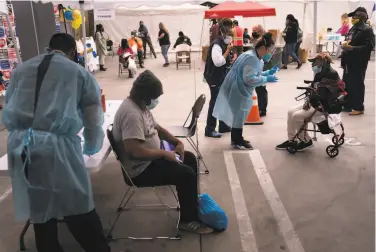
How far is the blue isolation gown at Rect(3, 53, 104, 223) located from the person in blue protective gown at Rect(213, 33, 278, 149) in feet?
7.49

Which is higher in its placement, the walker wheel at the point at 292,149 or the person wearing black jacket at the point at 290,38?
the person wearing black jacket at the point at 290,38

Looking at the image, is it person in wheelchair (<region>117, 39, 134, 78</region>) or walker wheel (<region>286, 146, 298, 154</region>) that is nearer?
walker wheel (<region>286, 146, 298, 154</region>)

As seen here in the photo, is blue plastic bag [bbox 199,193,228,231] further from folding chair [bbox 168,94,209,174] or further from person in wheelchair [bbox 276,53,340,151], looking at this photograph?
person in wheelchair [bbox 276,53,340,151]

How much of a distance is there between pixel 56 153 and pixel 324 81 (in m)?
3.18

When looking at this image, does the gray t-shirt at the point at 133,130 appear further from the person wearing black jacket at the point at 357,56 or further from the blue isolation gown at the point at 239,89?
the person wearing black jacket at the point at 357,56

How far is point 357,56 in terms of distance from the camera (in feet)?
17.9

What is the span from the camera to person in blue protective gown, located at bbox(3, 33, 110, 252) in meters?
2.01

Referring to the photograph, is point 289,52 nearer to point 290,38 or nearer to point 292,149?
point 290,38

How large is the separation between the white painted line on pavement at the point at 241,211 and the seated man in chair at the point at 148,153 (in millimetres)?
279

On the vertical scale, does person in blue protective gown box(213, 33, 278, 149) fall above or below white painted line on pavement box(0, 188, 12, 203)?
above

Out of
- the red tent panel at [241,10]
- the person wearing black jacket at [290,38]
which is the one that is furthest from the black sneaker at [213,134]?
the person wearing black jacket at [290,38]

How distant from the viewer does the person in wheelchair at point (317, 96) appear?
4.11 metres

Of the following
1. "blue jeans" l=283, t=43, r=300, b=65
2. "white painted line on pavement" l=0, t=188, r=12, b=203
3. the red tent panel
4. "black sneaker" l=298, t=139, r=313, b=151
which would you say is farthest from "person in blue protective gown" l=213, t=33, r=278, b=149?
"blue jeans" l=283, t=43, r=300, b=65

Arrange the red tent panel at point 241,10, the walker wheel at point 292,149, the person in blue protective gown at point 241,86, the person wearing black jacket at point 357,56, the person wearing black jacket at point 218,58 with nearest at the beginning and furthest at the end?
the person in blue protective gown at point 241,86, the walker wheel at point 292,149, the person wearing black jacket at point 218,58, the person wearing black jacket at point 357,56, the red tent panel at point 241,10
